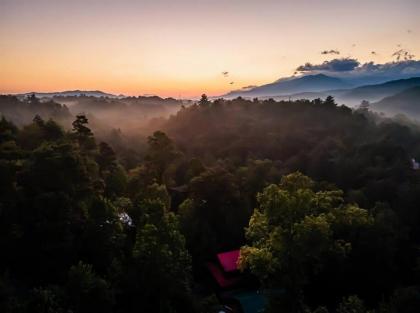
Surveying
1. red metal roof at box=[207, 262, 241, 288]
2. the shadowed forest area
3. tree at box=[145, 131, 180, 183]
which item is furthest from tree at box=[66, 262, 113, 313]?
tree at box=[145, 131, 180, 183]

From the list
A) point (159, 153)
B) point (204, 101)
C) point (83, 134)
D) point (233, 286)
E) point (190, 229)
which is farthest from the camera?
point (204, 101)

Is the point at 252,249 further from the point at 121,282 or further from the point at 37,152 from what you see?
the point at 37,152

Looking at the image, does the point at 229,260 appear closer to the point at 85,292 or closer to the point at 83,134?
the point at 85,292

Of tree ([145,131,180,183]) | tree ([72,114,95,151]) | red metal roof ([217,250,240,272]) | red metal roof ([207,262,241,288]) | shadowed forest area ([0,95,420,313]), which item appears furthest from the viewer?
tree ([145,131,180,183])

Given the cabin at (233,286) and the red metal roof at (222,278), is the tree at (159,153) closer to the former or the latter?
the cabin at (233,286)

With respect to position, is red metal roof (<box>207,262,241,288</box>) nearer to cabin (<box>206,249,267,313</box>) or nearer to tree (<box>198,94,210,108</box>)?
cabin (<box>206,249,267,313</box>)

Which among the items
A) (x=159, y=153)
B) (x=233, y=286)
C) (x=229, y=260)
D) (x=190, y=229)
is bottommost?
(x=233, y=286)

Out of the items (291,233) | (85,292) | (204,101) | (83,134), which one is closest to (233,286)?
(291,233)
